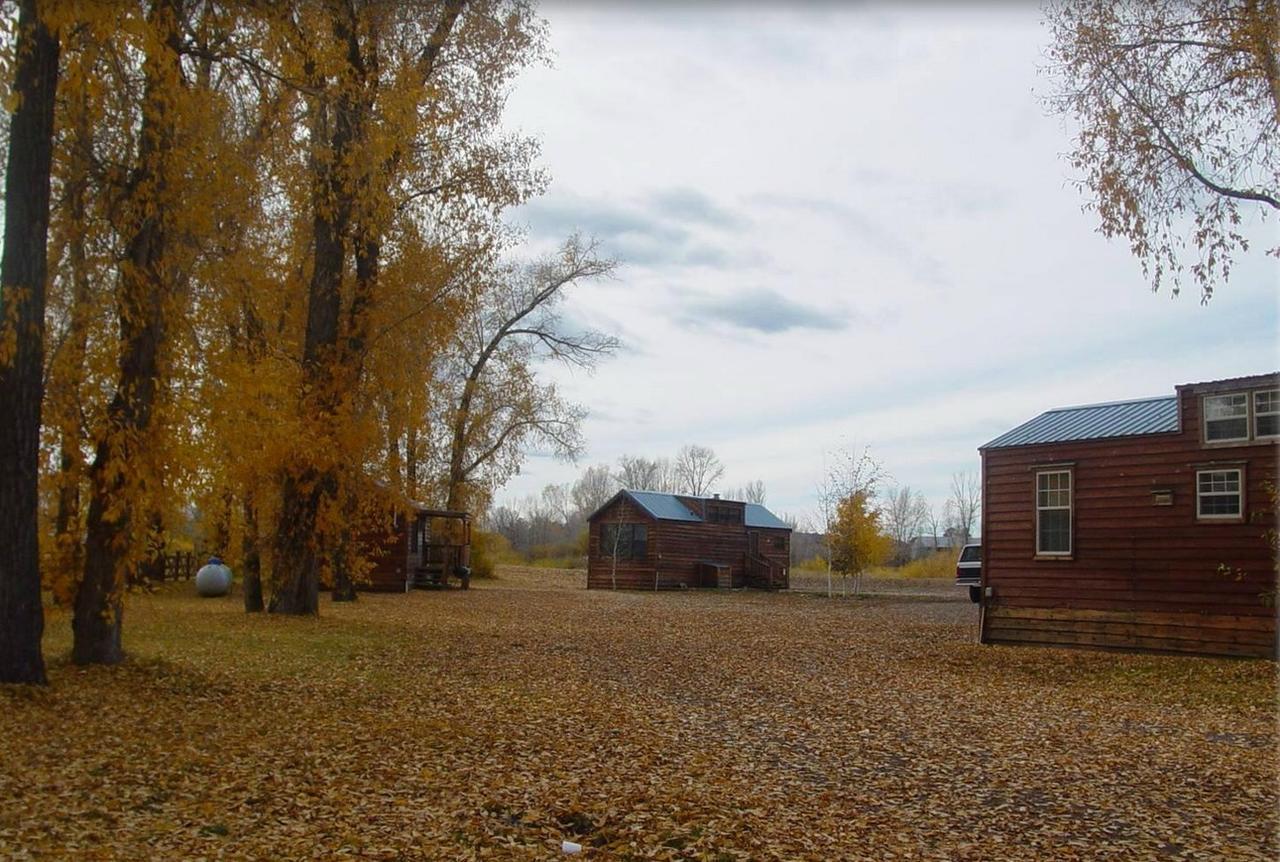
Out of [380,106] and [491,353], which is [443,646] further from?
[491,353]

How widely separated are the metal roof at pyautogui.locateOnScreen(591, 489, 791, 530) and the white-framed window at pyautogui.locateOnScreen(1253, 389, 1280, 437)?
26.9m

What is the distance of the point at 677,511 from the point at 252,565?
25.0 metres

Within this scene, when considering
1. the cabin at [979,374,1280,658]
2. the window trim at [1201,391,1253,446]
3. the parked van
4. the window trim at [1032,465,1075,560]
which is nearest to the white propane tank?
the cabin at [979,374,1280,658]

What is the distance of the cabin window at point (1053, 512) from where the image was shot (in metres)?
17.3

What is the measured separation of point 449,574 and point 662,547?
9115 mm

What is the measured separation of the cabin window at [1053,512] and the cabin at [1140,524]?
19mm

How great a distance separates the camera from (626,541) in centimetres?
4103

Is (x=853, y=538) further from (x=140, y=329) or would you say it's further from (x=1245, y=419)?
(x=140, y=329)

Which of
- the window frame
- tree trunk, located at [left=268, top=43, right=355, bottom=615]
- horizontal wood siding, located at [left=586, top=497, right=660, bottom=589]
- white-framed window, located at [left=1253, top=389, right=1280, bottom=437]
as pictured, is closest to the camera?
white-framed window, located at [left=1253, top=389, right=1280, bottom=437]

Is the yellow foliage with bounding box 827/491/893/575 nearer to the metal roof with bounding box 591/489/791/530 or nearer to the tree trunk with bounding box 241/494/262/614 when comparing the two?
the metal roof with bounding box 591/489/791/530

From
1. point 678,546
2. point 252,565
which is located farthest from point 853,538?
point 252,565

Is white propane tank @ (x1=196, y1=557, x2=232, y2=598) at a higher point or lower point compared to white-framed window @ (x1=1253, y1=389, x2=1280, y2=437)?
lower

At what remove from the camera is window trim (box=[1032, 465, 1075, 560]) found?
17.1 m

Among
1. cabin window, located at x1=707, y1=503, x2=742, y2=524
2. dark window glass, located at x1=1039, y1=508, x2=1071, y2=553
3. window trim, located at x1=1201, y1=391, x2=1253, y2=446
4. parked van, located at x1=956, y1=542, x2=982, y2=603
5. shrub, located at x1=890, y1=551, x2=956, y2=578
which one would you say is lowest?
shrub, located at x1=890, y1=551, x2=956, y2=578
